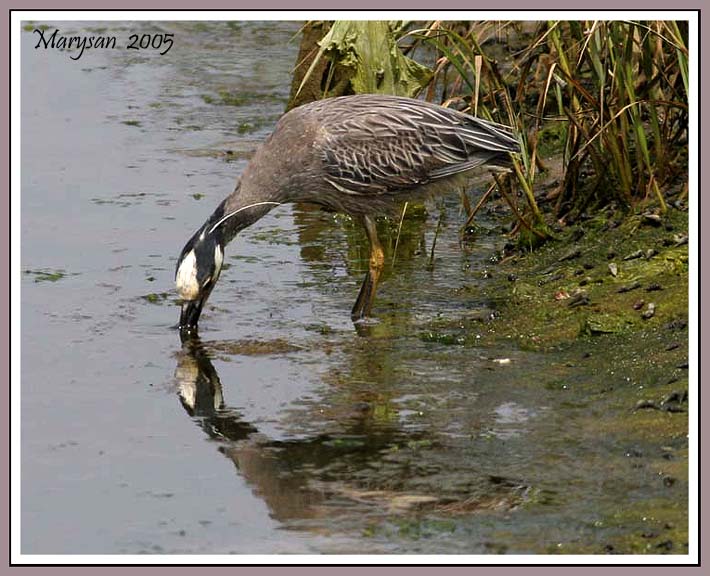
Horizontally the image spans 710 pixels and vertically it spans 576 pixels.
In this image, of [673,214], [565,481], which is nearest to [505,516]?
[565,481]

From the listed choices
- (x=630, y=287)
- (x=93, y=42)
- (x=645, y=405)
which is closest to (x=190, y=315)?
(x=630, y=287)

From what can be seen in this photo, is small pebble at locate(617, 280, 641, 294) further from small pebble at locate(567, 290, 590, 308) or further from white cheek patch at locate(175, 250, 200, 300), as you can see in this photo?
white cheek patch at locate(175, 250, 200, 300)

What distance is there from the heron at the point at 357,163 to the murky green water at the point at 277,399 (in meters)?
0.53

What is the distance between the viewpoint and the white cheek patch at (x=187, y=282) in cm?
997

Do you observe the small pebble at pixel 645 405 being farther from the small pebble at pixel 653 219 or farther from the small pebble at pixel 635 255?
the small pebble at pixel 653 219


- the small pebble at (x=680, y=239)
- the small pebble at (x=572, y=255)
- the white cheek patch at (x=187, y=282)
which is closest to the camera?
the white cheek patch at (x=187, y=282)

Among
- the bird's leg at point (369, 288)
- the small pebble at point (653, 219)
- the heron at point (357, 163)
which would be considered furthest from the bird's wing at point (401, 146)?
the small pebble at point (653, 219)

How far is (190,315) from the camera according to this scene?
10.1m

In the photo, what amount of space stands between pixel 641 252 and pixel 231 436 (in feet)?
11.6

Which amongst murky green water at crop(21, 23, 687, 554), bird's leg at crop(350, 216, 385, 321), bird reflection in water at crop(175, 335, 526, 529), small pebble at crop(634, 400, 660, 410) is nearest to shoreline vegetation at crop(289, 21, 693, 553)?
small pebble at crop(634, 400, 660, 410)

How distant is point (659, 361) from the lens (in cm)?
884

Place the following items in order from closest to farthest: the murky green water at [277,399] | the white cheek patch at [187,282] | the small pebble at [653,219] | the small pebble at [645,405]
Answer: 1. the murky green water at [277,399]
2. the small pebble at [645,405]
3. the white cheek patch at [187,282]
4. the small pebble at [653,219]

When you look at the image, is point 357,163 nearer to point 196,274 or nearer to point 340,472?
point 196,274

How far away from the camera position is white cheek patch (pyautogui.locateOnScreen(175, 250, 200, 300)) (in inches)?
392
